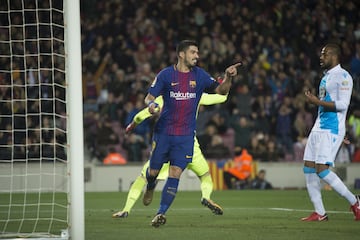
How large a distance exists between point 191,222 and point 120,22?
1483 centimetres

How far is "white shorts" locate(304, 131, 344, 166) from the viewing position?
38.0 feet

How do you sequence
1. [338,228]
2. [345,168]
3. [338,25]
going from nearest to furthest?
A: [338,228], [345,168], [338,25]

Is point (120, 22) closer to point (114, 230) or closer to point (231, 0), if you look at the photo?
point (231, 0)

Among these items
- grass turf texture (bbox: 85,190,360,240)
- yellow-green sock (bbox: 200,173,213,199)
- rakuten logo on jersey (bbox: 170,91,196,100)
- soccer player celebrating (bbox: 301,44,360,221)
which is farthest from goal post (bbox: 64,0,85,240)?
yellow-green sock (bbox: 200,173,213,199)

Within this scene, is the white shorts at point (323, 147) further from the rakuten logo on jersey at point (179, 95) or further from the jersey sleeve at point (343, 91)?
the rakuten logo on jersey at point (179, 95)

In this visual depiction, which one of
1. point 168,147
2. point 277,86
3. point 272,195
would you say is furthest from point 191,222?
point 277,86

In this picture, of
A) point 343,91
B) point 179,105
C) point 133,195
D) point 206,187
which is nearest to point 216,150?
point 206,187

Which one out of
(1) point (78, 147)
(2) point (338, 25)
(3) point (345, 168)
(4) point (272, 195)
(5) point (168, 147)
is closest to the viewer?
(1) point (78, 147)

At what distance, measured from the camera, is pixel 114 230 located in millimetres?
10453

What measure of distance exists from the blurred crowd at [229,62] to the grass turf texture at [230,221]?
4.94m

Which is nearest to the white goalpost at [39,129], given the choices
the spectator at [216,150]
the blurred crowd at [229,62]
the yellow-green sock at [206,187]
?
the blurred crowd at [229,62]

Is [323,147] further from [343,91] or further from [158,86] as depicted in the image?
[158,86]

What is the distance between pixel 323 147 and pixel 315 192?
627 mm

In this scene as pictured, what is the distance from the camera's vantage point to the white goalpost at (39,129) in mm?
8320
